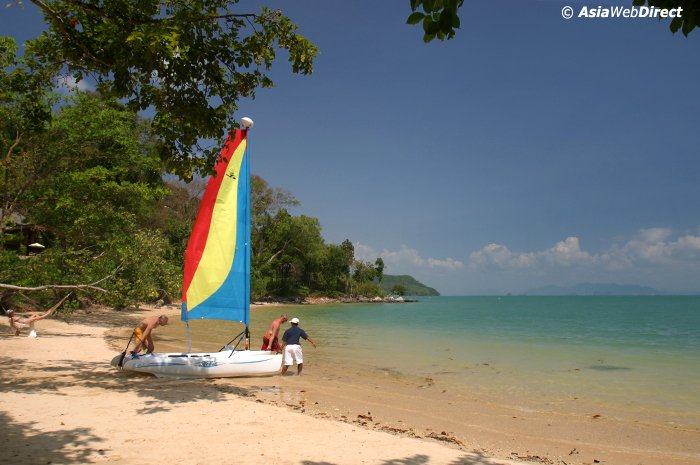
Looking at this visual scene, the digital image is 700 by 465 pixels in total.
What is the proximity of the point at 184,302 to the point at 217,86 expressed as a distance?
579cm

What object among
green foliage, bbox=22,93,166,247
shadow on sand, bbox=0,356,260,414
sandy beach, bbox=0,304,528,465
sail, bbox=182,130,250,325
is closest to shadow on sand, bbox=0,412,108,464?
sandy beach, bbox=0,304,528,465

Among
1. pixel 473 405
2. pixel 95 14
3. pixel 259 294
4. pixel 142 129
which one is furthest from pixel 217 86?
pixel 259 294

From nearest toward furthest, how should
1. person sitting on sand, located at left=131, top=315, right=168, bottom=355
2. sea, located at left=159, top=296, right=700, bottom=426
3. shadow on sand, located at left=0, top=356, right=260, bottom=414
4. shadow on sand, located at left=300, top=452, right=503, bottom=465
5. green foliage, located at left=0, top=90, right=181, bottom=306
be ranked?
shadow on sand, located at left=300, top=452, right=503, bottom=465, shadow on sand, located at left=0, top=356, right=260, bottom=414, person sitting on sand, located at left=131, top=315, right=168, bottom=355, sea, located at left=159, top=296, right=700, bottom=426, green foliage, located at left=0, top=90, right=181, bottom=306

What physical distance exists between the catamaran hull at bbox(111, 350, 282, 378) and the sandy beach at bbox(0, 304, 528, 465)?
36 cm

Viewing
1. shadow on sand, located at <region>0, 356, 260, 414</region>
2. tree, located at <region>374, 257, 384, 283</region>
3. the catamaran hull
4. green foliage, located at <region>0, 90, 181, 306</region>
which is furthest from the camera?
tree, located at <region>374, 257, 384, 283</region>

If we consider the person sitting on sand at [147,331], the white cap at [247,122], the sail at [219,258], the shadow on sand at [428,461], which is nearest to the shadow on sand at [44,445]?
the shadow on sand at [428,461]

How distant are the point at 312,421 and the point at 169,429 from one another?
2.02 m

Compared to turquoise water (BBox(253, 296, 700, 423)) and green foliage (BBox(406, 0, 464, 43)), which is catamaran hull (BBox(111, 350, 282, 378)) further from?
green foliage (BBox(406, 0, 464, 43))

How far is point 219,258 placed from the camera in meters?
11.0

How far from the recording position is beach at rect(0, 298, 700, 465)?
5430mm

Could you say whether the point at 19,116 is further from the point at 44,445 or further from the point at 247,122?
the point at 44,445

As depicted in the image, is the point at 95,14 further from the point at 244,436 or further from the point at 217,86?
the point at 244,436

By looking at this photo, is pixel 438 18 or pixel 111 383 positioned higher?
pixel 438 18

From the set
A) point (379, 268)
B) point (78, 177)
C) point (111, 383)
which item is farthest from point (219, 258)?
point (379, 268)
